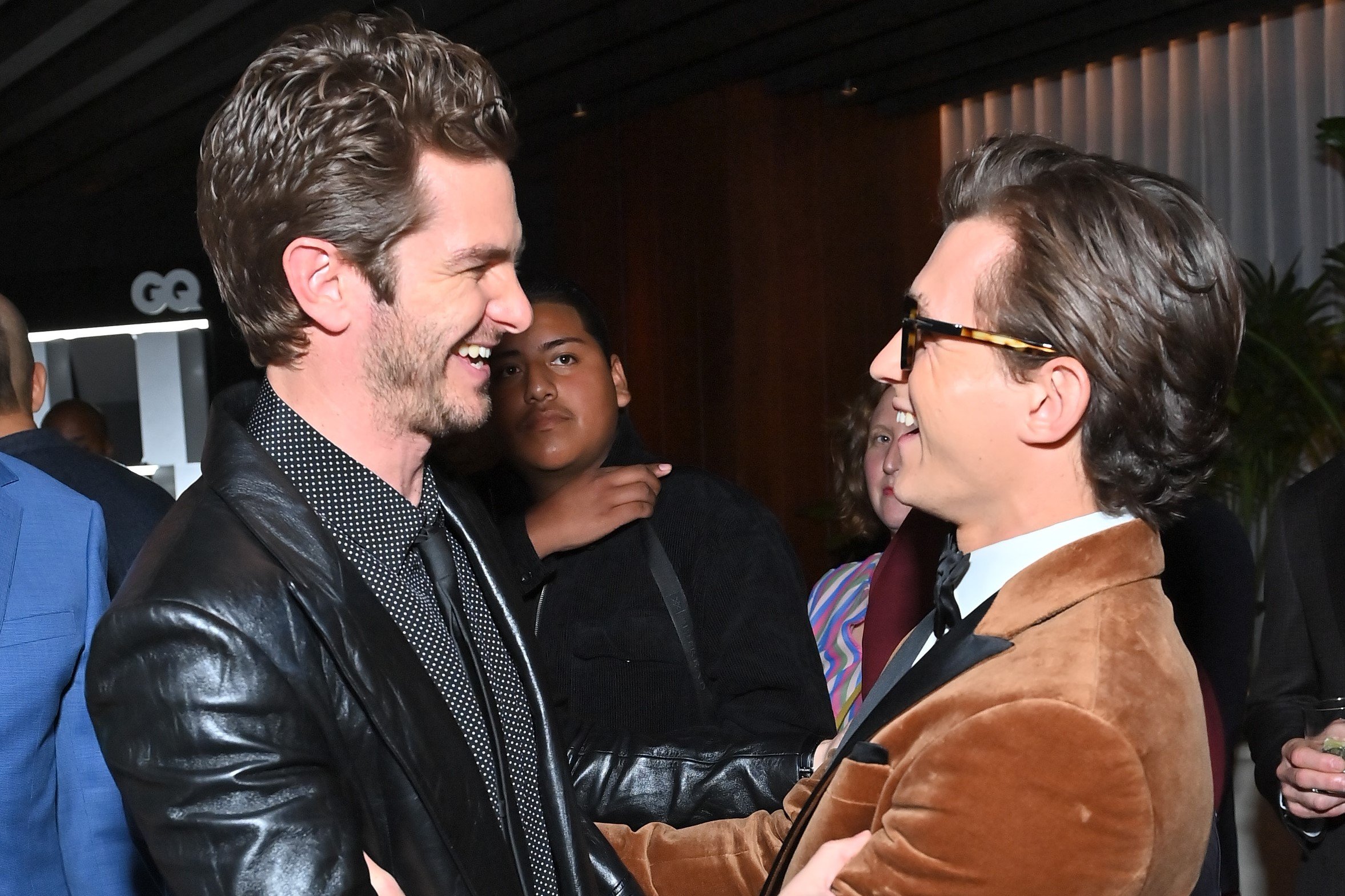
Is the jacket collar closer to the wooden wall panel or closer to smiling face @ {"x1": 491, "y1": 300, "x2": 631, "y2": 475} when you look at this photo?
smiling face @ {"x1": 491, "y1": 300, "x2": 631, "y2": 475}

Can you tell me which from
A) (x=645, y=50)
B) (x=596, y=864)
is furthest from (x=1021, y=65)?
(x=596, y=864)

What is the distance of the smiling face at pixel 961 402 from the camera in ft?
4.61

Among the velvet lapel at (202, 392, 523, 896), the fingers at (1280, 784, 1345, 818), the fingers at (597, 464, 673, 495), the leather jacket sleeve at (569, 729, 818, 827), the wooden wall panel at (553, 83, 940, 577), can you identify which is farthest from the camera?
the wooden wall panel at (553, 83, 940, 577)

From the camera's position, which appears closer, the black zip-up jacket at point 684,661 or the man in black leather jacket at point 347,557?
the man in black leather jacket at point 347,557

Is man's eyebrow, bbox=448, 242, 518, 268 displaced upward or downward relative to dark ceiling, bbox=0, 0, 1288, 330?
downward

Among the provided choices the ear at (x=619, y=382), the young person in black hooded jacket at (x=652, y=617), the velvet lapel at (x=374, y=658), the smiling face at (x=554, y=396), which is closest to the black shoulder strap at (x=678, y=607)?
the young person in black hooded jacket at (x=652, y=617)

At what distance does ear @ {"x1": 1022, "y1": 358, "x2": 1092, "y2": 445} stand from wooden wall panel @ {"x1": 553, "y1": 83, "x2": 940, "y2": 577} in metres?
6.94

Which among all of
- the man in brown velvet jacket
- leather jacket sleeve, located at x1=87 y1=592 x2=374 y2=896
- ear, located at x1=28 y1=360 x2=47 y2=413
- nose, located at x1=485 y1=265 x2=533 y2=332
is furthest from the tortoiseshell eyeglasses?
ear, located at x1=28 y1=360 x2=47 y2=413

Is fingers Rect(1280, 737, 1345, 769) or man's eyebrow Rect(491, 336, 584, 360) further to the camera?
man's eyebrow Rect(491, 336, 584, 360)

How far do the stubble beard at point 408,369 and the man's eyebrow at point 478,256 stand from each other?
0.09 m

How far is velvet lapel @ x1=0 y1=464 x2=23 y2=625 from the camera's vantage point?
1.88 metres

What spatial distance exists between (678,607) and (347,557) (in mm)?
1054

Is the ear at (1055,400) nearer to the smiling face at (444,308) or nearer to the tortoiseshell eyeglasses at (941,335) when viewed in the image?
the tortoiseshell eyeglasses at (941,335)

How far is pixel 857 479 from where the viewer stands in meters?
3.40
